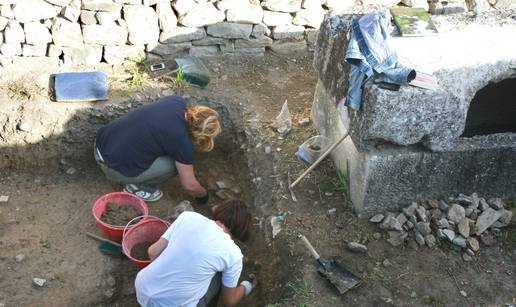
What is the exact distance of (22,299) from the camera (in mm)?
3893

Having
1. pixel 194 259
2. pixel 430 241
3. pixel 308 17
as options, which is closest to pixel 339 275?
pixel 430 241

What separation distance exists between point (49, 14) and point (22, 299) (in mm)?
2605

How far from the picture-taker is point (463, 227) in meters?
4.05

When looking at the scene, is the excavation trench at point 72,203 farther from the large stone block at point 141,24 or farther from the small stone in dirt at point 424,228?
the small stone in dirt at point 424,228

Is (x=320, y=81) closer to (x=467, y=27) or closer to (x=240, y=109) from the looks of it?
(x=240, y=109)

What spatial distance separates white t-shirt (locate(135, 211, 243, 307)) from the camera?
10.5ft

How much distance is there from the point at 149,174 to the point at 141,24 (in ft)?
5.23

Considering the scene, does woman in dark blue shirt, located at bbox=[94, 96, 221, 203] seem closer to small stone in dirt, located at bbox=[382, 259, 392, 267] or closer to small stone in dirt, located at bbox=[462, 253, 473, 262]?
small stone in dirt, located at bbox=[382, 259, 392, 267]

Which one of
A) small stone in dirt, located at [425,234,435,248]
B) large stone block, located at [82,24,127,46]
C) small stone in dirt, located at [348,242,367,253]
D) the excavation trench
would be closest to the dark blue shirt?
the excavation trench

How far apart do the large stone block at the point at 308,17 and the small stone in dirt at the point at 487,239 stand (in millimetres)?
2837

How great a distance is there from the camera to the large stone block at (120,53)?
5387mm

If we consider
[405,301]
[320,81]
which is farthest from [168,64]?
[405,301]

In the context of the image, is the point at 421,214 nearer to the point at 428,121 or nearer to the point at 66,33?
the point at 428,121

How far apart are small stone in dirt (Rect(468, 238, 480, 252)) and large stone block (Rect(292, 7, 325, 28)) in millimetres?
2844
